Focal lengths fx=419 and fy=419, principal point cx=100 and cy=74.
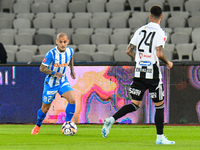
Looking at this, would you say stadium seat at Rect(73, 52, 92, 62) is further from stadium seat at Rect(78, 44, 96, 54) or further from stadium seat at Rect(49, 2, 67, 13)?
stadium seat at Rect(49, 2, 67, 13)

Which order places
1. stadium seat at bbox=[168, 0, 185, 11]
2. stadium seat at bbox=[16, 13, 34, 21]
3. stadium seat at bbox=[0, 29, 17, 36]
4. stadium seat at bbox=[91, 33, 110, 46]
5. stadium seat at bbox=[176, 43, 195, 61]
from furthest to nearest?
1. stadium seat at bbox=[16, 13, 34, 21]
2. stadium seat at bbox=[168, 0, 185, 11]
3. stadium seat at bbox=[0, 29, 17, 36]
4. stadium seat at bbox=[91, 33, 110, 46]
5. stadium seat at bbox=[176, 43, 195, 61]

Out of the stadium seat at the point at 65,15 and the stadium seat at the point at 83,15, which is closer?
the stadium seat at the point at 83,15

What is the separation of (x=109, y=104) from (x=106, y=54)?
127 inches

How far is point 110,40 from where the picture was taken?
13938mm

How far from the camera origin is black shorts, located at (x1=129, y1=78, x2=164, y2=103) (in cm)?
544

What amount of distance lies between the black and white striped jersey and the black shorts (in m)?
0.07

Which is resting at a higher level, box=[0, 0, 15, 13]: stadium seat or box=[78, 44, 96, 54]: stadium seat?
box=[0, 0, 15, 13]: stadium seat

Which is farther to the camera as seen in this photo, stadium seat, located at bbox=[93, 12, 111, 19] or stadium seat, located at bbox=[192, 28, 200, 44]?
stadium seat, located at bbox=[93, 12, 111, 19]

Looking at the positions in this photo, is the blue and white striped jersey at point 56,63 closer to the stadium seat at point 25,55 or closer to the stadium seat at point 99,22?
the stadium seat at point 25,55

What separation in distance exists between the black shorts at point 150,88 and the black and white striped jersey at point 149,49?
0.07 m

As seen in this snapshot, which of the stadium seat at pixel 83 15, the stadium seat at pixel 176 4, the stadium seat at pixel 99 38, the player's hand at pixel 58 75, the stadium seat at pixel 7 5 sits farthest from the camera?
the stadium seat at pixel 7 5

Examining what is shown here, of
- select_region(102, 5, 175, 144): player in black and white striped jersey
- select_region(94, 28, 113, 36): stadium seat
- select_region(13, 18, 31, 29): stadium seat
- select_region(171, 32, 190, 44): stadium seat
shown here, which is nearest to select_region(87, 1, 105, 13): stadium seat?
select_region(94, 28, 113, 36): stadium seat

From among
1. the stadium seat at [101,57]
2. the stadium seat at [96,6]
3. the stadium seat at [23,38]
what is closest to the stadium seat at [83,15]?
the stadium seat at [96,6]

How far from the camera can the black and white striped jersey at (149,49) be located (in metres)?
5.41
